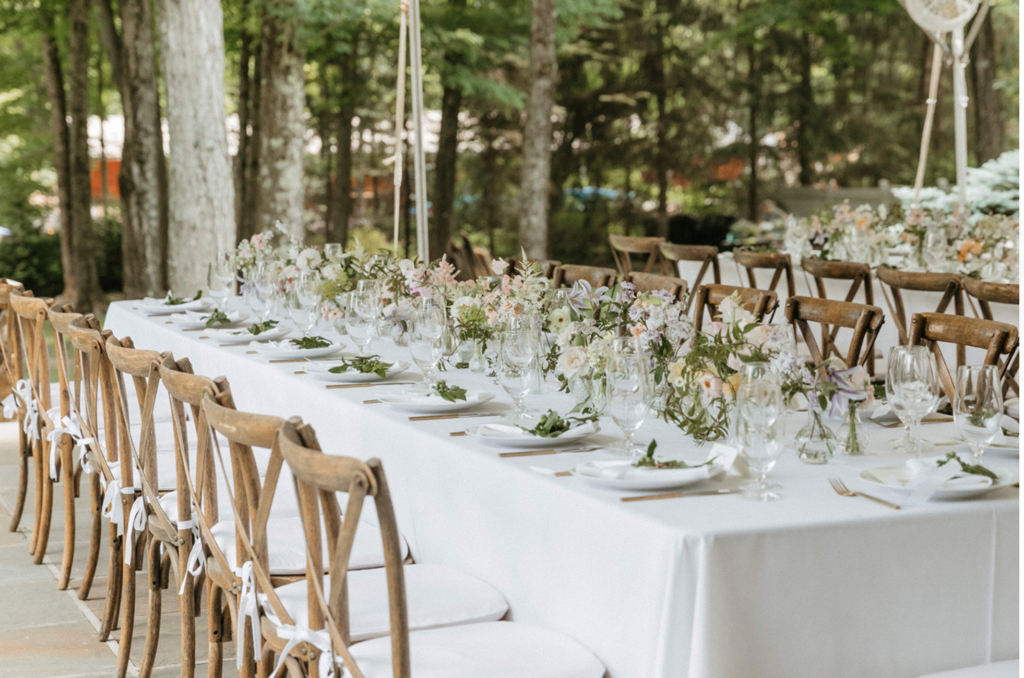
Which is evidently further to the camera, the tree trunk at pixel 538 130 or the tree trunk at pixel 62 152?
the tree trunk at pixel 62 152

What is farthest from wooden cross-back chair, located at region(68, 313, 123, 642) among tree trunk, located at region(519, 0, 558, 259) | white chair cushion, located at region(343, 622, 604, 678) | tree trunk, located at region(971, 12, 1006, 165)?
tree trunk, located at region(971, 12, 1006, 165)

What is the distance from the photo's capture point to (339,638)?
74.7 inches

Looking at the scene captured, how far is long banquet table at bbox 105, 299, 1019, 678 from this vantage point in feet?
5.74

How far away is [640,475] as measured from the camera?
2002mm

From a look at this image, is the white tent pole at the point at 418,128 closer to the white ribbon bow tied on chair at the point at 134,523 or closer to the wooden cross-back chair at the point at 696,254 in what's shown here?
the wooden cross-back chair at the point at 696,254

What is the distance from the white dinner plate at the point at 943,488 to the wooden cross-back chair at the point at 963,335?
0.96 m

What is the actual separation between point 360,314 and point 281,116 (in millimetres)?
6981

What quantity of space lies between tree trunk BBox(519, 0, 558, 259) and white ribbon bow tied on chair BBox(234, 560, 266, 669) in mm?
9138

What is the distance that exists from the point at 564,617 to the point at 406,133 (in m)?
17.1

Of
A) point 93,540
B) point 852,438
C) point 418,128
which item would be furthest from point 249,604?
point 418,128

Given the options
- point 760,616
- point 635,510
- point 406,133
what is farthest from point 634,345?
point 406,133

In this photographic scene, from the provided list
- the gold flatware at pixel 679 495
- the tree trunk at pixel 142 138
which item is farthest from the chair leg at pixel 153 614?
the tree trunk at pixel 142 138

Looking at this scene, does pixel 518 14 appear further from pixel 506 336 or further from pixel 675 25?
pixel 506 336

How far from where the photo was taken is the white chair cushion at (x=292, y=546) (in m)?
2.49
